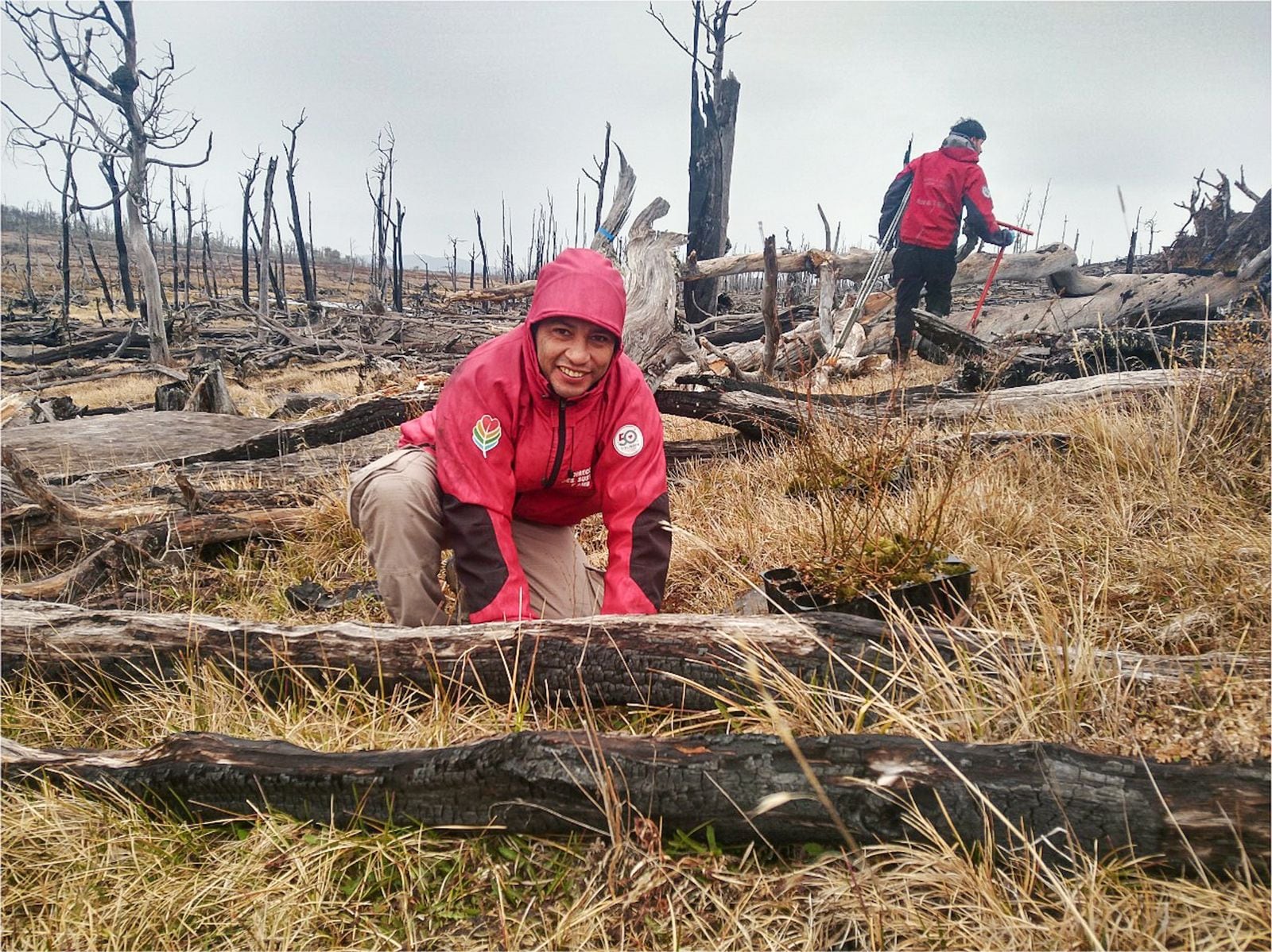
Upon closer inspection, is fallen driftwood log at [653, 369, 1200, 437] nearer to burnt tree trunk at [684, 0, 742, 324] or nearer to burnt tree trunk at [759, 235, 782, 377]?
burnt tree trunk at [759, 235, 782, 377]

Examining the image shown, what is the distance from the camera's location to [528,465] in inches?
112

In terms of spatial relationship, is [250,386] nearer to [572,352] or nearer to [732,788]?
[572,352]

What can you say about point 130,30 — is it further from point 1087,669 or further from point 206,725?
point 1087,669

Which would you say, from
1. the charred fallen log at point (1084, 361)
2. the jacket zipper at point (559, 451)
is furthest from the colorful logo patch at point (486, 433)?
the charred fallen log at point (1084, 361)

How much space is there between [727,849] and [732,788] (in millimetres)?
193

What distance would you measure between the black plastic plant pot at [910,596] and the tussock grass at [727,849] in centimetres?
17

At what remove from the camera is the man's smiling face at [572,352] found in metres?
2.57

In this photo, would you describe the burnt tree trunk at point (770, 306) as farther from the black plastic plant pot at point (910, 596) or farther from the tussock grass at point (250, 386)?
the tussock grass at point (250, 386)

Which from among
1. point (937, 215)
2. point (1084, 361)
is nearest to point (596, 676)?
point (1084, 361)

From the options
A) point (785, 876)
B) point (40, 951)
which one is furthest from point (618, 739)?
point (40, 951)

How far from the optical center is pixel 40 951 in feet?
5.39

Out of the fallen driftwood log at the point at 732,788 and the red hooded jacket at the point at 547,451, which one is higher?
the red hooded jacket at the point at 547,451

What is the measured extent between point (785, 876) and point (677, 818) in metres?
0.26

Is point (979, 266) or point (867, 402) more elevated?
point (979, 266)
